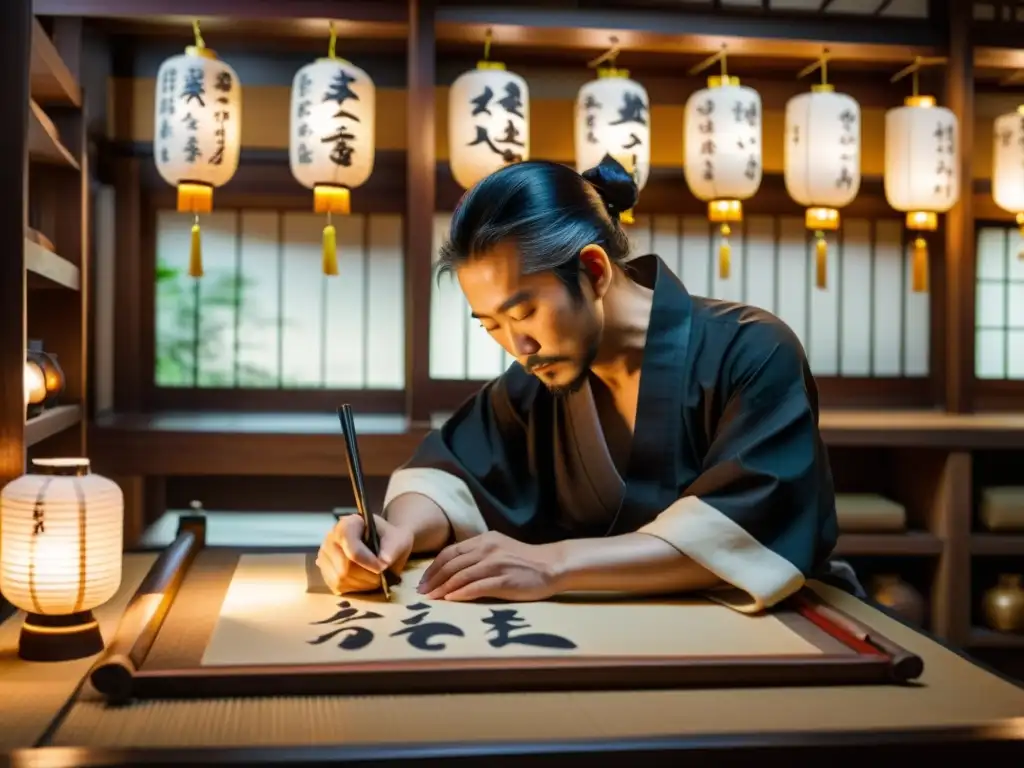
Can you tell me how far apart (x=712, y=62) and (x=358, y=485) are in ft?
13.9

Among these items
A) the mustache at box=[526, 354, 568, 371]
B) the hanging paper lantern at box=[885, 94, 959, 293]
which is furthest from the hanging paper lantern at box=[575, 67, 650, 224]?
the mustache at box=[526, 354, 568, 371]

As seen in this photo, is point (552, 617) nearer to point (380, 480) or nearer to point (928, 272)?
point (380, 480)

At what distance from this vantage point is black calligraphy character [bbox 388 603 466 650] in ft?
5.52

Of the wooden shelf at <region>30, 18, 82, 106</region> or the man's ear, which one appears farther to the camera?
the wooden shelf at <region>30, 18, 82, 106</region>

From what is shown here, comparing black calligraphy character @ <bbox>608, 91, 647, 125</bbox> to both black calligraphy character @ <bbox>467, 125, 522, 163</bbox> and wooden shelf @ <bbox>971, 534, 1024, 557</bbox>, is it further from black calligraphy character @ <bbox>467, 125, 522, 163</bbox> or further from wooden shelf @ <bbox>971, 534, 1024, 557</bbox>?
wooden shelf @ <bbox>971, 534, 1024, 557</bbox>

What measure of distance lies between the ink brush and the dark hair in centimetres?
40

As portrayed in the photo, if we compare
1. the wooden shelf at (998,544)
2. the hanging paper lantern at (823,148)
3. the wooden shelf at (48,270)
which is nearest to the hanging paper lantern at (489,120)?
the hanging paper lantern at (823,148)

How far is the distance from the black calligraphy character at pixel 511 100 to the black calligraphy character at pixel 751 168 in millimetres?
1109

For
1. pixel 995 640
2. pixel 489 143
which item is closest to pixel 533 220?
pixel 489 143

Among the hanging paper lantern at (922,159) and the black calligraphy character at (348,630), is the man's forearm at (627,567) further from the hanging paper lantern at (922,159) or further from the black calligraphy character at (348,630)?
the hanging paper lantern at (922,159)

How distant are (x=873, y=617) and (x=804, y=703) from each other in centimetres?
58

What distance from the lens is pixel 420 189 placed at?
5.01 meters

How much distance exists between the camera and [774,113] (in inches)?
232

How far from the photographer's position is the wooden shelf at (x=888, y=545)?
196 inches
